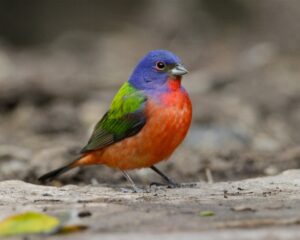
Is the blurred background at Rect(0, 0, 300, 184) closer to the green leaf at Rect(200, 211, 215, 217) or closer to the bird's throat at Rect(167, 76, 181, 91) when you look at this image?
the bird's throat at Rect(167, 76, 181, 91)

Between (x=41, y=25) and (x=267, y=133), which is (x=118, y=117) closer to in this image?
(x=267, y=133)

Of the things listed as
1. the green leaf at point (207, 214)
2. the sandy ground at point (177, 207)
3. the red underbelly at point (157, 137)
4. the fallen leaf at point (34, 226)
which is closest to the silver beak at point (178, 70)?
the red underbelly at point (157, 137)

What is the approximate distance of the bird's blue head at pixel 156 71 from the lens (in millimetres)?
6125

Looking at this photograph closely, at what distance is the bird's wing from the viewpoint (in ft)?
19.4

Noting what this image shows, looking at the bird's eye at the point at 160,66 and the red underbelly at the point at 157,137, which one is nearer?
the red underbelly at the point at 157,137

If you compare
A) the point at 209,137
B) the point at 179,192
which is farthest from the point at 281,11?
the point at 179,192

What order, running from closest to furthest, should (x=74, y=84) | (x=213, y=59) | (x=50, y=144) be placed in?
(x=50, y=144) < (x=74, y=84) < (x=213, y=59)

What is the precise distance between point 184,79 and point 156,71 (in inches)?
199

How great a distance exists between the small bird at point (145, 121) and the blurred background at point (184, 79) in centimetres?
72

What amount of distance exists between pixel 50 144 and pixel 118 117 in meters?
2.41

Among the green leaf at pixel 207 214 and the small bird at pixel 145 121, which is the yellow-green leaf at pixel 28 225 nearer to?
the green leaf at pixel 207 214

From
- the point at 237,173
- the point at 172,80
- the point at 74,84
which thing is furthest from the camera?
the point at 74,84

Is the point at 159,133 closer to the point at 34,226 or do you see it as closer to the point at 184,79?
the point at 34,226

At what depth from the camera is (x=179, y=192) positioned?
5152mm
